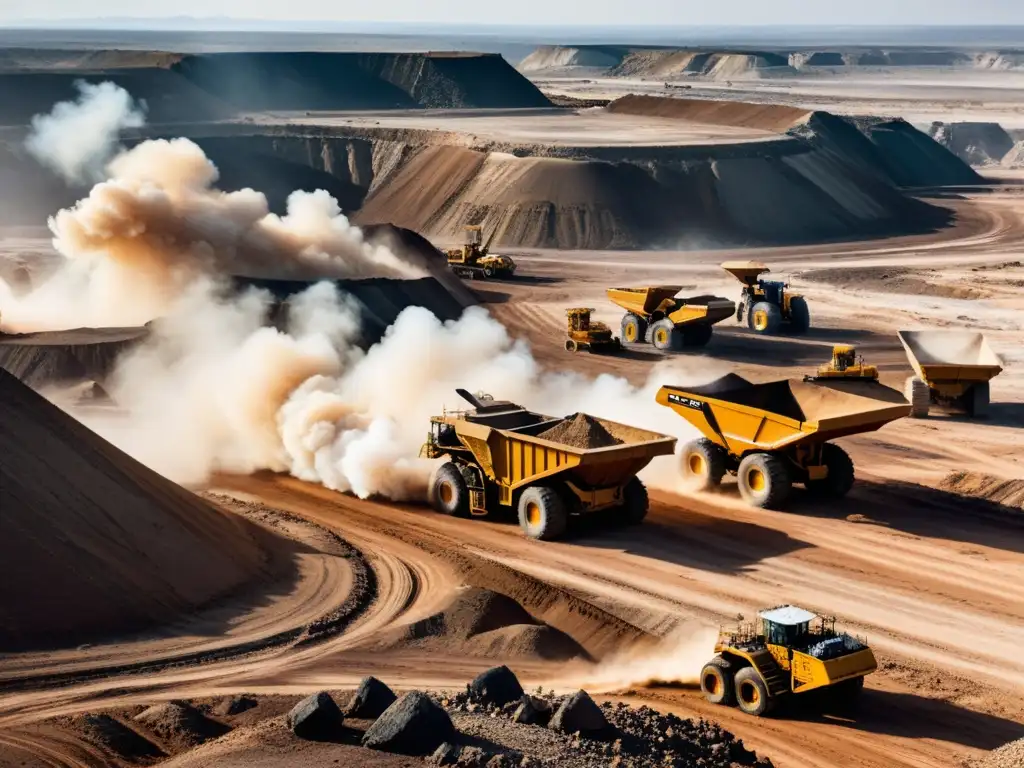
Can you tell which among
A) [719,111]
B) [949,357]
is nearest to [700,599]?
[949,357]

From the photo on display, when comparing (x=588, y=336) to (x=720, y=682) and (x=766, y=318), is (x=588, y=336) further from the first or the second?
(x=720, y=682)

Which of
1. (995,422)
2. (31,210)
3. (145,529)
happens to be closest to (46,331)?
(145,529)

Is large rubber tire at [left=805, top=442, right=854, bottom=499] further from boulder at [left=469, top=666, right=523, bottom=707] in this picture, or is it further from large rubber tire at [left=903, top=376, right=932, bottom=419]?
boulder at [left=469, top=666, right=523, bottom=707]

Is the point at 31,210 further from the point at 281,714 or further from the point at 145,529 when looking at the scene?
the point at 281,714

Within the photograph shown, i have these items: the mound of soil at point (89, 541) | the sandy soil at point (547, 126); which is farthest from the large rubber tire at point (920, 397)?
the sandy soil at point (547, 126)

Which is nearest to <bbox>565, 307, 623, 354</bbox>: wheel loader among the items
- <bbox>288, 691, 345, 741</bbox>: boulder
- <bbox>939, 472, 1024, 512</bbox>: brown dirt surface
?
<bbox>939, 472, 1024, 512</bbox>: brown dirt surface

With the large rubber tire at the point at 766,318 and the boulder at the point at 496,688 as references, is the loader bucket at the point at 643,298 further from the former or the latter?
the boulder at the point at 496,688
